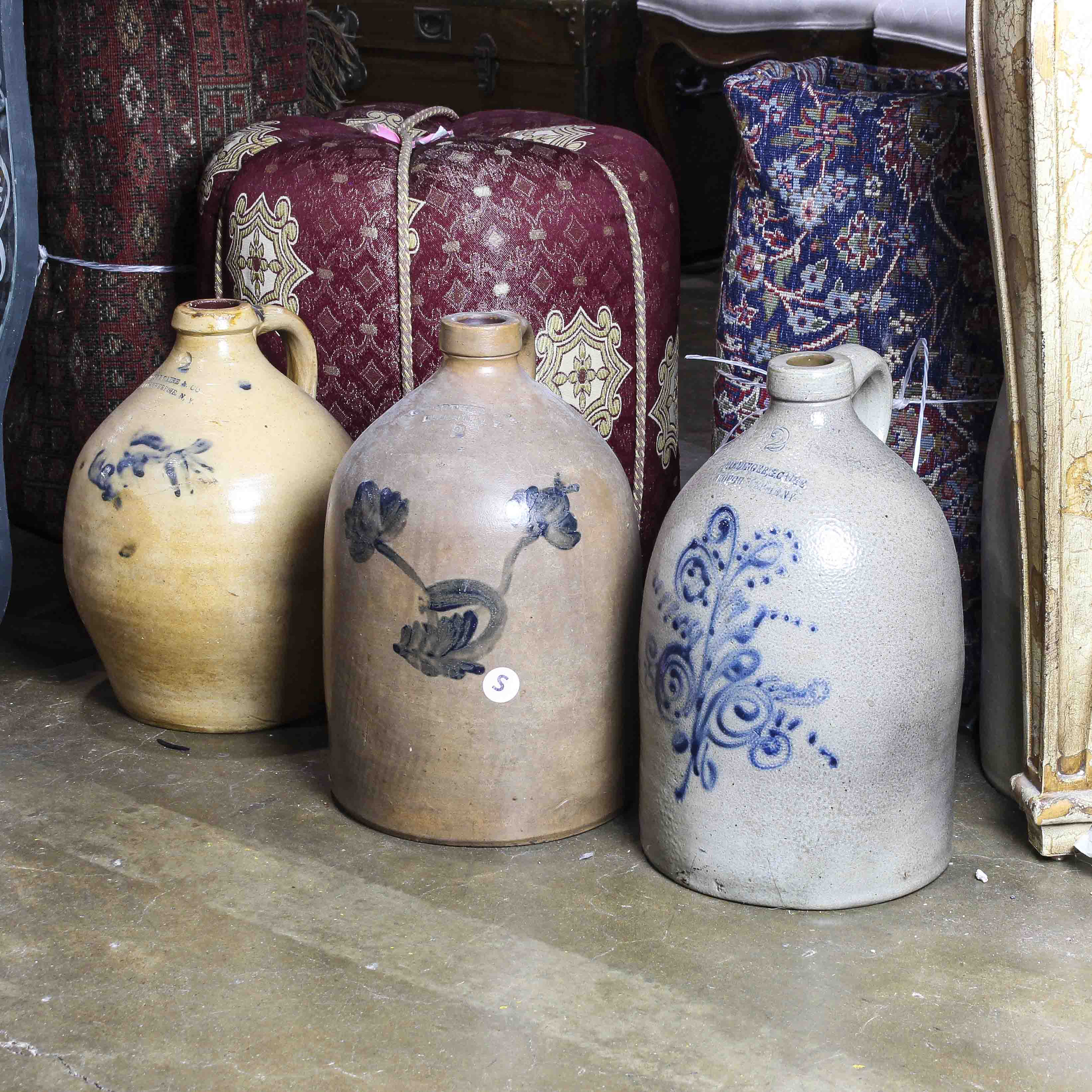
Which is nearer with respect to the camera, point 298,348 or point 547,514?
point 547,514

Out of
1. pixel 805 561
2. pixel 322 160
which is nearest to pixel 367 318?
pixel 322 160

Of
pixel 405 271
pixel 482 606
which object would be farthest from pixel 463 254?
Answer: pixel 482 606

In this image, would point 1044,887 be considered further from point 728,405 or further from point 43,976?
point 43,976

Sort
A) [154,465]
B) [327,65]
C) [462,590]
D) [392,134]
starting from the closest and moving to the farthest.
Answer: [462,590] → [154,465] → [392,134] → [327,65]

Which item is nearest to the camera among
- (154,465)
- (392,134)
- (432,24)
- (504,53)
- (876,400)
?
(876,400)

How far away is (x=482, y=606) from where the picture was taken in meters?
1.50

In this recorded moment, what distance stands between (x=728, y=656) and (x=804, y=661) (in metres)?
0.07

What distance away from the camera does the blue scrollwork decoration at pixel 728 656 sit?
4.60ft

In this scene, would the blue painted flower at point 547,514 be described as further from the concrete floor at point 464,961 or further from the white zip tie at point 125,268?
the white zip tie at point 125,268

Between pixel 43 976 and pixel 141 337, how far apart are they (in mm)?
1025

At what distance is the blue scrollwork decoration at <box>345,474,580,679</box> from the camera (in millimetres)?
1501

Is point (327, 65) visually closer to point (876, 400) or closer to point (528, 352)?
point (528, 352)

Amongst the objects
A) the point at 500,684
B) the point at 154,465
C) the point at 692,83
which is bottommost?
the point at 500,684

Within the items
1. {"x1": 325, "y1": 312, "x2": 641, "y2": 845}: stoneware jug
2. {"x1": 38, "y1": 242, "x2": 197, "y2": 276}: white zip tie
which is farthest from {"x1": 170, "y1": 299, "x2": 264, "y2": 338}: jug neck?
{"x1": 38, "y1": 242, "x2": 197, "y2": 276}: white zip tie
